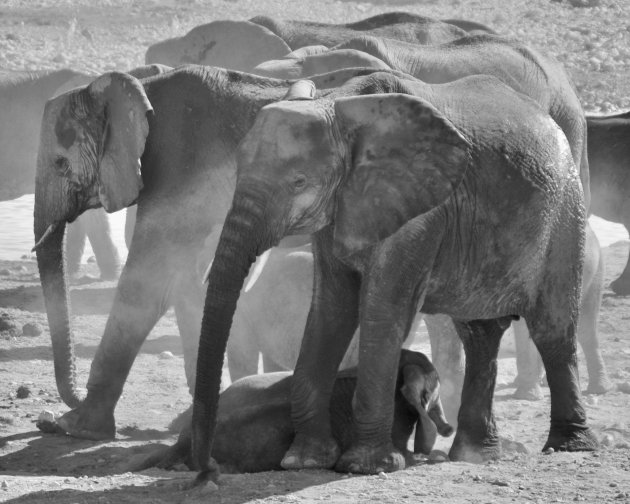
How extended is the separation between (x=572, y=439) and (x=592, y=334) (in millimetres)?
2101

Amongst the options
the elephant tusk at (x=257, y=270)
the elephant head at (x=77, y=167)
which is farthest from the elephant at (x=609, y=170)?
the elephant head at (x=77, y=167)

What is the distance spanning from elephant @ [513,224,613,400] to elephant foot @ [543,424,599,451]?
1.67m

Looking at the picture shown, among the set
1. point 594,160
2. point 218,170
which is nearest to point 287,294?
point 218,170

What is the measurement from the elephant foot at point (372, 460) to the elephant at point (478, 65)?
3.27 m

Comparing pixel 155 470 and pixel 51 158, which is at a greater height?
pixel 51 158

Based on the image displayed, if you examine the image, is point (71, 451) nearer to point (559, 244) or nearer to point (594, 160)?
point (559, 244)

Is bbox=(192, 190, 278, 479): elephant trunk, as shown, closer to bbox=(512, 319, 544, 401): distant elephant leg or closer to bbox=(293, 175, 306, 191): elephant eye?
bbox=(293, 175, 306, 191): elephant eye

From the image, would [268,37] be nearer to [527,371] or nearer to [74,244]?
[74,244]

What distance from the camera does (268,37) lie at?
444 inches

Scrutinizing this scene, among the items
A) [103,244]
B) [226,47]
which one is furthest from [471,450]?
[226,47]

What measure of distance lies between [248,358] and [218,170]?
3.54ft

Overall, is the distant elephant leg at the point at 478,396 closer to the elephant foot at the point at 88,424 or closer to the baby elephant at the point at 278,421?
the baby elephant at the point at 278,421

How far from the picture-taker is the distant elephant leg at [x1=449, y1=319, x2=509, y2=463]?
5992 millimetres

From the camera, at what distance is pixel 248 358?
7387mm
